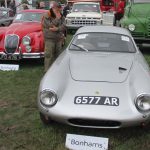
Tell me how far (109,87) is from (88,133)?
667 mm

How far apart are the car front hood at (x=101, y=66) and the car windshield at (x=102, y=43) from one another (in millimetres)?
258

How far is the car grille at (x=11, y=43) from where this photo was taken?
8.54 meters

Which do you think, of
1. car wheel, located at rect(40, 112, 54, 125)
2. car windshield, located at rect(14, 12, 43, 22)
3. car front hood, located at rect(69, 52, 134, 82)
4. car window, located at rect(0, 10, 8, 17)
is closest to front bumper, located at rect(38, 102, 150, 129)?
car wheel, located at rect(40, 112, 54, 125)

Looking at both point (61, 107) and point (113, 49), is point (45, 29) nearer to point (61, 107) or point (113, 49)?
point (113, 49)

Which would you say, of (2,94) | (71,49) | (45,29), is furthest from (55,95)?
(45,29)

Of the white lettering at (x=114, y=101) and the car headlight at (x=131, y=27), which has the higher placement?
the white lettering at (x=114, y=101)

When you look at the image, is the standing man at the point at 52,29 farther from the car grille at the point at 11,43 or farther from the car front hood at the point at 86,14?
the car front hood at the point at 86,14

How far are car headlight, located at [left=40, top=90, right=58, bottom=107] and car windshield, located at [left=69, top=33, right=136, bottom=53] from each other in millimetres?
1685

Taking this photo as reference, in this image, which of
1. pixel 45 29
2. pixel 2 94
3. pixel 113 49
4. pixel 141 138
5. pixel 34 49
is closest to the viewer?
pixel 141 138

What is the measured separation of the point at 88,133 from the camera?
4660mm

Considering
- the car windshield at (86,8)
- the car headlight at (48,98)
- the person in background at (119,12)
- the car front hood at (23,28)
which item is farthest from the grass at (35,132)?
the person in background at (119,12)

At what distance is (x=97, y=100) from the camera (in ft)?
14.4

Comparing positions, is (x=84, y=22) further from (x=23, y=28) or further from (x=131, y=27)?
(x=23, y=28)

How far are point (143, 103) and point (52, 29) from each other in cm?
394
